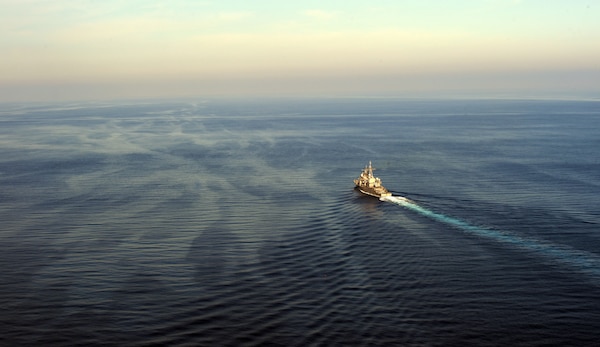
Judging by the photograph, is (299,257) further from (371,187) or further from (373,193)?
(371,187)

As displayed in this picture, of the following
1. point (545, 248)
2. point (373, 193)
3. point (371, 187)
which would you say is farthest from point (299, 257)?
point (371, 187)

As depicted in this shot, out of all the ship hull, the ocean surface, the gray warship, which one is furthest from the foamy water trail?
the gray warship

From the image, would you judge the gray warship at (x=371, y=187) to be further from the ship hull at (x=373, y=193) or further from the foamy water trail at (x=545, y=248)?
the foamy water trail at (x=545, y=248)

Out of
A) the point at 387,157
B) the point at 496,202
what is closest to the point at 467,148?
the point at 387,157

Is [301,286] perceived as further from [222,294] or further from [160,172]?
[160,172]

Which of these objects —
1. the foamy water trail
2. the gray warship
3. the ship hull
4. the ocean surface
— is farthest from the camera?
the gray warship

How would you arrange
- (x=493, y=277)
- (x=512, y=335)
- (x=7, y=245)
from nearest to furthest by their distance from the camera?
(x=512, y=335) → (x=493, y=277) → (x=7, y=245)

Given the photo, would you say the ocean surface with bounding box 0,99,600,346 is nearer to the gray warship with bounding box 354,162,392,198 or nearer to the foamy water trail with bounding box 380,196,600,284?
the foamy water trail with bounding box 380,196,600,284
